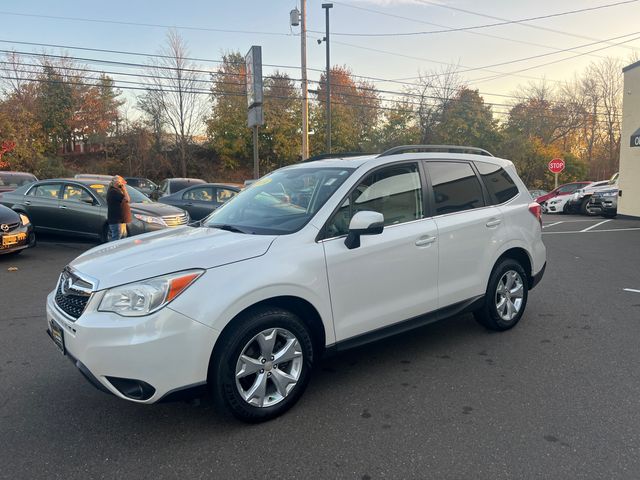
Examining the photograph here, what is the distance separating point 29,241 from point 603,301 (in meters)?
9.95

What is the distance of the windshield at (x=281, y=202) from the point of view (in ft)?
11.5

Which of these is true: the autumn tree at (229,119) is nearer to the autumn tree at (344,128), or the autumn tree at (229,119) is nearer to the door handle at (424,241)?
the autumn tree at (344,128)

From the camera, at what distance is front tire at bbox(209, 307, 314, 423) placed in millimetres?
2885

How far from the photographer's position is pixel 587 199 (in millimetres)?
20875

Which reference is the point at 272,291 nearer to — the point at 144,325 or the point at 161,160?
the point at 144,325

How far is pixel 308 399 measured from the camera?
344 cm

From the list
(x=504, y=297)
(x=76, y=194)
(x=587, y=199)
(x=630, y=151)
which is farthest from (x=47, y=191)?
(x=587, y=199)

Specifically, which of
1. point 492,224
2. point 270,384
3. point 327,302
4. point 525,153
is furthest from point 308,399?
point 525,153

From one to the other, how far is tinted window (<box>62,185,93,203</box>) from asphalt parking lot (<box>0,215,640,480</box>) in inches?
253

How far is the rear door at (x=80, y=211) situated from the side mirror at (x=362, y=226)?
8765 mm

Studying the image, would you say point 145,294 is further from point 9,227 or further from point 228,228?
point 9,227

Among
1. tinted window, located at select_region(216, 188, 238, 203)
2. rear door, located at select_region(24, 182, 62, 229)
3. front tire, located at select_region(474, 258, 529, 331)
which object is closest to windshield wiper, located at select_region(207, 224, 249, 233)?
front tire, located at select_region(474, 258, 529, 331)

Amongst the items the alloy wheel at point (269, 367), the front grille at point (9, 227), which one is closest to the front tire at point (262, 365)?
the alloy wheel at point (269, 367)

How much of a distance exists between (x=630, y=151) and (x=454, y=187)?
58.9 ft
